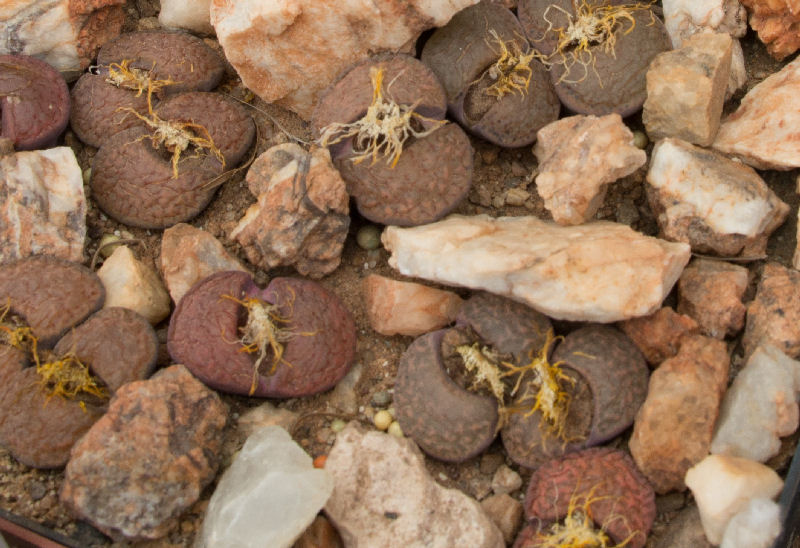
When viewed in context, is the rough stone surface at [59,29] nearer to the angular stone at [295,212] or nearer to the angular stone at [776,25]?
the angular stone at [295,212]

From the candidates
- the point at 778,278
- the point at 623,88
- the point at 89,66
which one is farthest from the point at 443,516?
the point at 89,66

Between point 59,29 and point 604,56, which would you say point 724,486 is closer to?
point 604,56

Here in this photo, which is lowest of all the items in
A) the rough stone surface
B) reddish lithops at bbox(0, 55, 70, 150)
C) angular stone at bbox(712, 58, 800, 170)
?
angular stone at bbox(712, 58, 800, 170)

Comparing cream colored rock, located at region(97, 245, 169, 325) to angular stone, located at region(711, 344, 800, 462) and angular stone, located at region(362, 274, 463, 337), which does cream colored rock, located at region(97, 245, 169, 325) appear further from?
angular stone, located at region(711, 344, 800, 462)

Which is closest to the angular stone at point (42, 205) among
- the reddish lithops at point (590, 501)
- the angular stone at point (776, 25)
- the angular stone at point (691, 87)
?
the reddish lithops at point (590, 501)

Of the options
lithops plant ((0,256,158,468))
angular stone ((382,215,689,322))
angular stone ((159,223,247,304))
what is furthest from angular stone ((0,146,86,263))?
angular stone ((382,215,689,322))

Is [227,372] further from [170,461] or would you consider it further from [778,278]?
[778,278]

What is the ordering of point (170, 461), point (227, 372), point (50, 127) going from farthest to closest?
point (50, 127) → point (227, 372) → point (170, 461)
